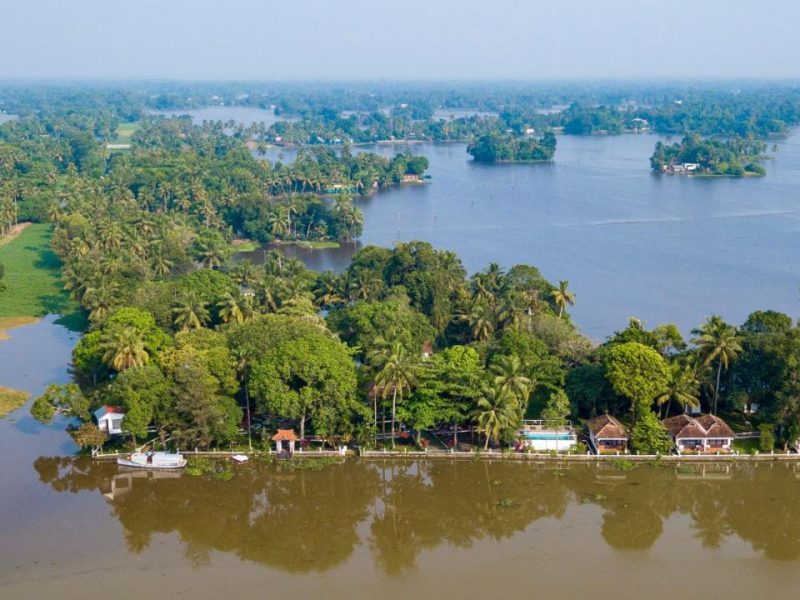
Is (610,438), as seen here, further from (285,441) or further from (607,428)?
(285,441)

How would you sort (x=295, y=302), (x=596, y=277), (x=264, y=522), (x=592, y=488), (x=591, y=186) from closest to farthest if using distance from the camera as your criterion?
1. (x=264, y=522)
2. (x=592, y=488)
3. (x=295, y=302)
4. (x=596, y=277)
5. (x=591, y=186)

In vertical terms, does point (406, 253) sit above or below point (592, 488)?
above

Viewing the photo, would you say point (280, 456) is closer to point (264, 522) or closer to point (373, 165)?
point (264, 522)

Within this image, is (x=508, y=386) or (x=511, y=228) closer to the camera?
(x=508, y=386)

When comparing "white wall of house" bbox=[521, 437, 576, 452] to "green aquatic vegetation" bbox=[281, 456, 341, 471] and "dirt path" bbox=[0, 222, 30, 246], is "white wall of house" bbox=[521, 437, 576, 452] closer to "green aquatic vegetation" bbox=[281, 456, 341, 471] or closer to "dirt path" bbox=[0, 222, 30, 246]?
"green aquatic vegetation" bbox=[281, 456, 341, 471]

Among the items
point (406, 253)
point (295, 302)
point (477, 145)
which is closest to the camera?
point (295, 302)

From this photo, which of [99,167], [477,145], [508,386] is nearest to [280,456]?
[508,386]

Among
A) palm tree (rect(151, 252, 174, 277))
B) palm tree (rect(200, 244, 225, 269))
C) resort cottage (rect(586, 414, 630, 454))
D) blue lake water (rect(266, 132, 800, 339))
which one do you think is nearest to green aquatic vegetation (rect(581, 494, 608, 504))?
resort cottage (rect(586, 414, 630, 454))
